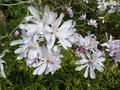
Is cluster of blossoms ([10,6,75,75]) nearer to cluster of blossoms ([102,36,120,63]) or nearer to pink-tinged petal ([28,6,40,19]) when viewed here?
pink-tinged petal ([28,6,40,19])

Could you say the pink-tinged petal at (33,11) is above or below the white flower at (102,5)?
Result: above

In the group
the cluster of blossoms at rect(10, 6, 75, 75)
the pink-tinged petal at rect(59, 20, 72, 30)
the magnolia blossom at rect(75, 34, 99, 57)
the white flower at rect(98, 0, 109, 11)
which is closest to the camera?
the cluster of blossoms at rect(10, 6, 75, 75)

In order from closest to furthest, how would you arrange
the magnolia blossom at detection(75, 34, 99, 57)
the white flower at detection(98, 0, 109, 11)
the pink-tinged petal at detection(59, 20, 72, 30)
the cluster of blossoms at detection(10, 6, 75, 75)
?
the cluster of blossoms at detection(10, 6, 75, 75), the pink-tinged petal at detection(59, 20, 72, 30), the magnolia blossom at detection(75, 34, 99, 57), the white flower at detection(98, 0, 109, 11)

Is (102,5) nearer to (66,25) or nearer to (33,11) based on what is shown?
(66,25)

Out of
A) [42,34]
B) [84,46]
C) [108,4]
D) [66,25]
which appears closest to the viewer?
[42,34]

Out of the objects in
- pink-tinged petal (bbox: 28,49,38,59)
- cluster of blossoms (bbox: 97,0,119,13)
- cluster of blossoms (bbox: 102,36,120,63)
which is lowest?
cluster of blossoms (bbox: 97,0,119,13)

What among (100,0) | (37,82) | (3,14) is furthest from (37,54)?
(100,0)

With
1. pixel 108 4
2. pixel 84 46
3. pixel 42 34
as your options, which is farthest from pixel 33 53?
pixel 108 4

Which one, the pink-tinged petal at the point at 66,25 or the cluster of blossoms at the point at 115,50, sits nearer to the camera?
the pink-tinged petal at the point at 66,25

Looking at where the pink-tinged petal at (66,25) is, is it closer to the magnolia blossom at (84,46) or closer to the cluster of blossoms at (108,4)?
the magnolia blossom at (84,46)

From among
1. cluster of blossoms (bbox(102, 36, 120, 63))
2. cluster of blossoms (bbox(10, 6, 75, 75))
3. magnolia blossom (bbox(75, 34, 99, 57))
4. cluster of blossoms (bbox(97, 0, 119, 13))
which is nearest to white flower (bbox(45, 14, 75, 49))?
cluster of blossoms (bbox(10, 6, 75, 75))

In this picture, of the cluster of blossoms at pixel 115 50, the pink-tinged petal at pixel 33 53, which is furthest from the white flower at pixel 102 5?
the pink-tinged petal at pixel 33 53
